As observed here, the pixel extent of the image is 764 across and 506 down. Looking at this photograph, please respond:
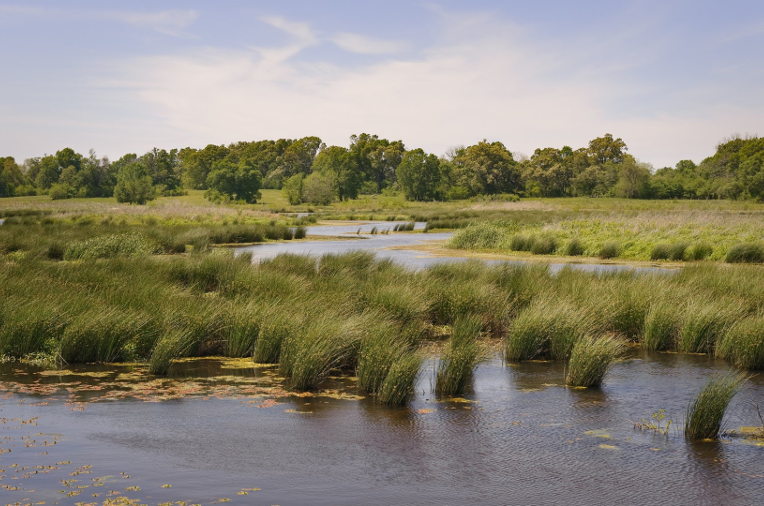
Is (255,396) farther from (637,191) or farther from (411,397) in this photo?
(637,191)

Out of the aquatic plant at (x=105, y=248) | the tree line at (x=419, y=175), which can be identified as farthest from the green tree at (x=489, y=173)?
the aquatic plant at (x=105, y=248)

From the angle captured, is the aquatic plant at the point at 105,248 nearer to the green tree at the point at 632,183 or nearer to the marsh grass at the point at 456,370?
the marsh grass at the point at 456,370

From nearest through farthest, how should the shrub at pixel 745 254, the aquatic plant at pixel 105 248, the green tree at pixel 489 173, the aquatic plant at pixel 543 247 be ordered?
1. the aquatic plant at pixel 105 248
2. the shrub at pixel 745 254
3. the aquatic plant at pixel 543 247
4. the green tree at pixel 489 173

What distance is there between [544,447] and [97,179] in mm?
147170

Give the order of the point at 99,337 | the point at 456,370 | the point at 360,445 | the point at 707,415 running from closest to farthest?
the point at 360,445, the point at 707,415, the point at 456,370, the point at 99,337

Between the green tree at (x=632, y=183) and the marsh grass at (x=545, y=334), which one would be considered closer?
the marsh grass at (x=545, y=334)

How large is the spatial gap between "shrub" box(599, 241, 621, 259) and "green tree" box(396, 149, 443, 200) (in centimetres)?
8877

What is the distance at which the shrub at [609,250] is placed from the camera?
110ft

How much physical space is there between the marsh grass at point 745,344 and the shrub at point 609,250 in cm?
2027

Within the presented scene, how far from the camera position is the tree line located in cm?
10650

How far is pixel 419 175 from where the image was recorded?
400 ft

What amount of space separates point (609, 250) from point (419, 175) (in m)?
89.4

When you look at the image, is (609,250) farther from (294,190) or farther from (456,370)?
Answer: (294,190)

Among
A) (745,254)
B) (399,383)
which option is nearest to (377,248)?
(745,254)
